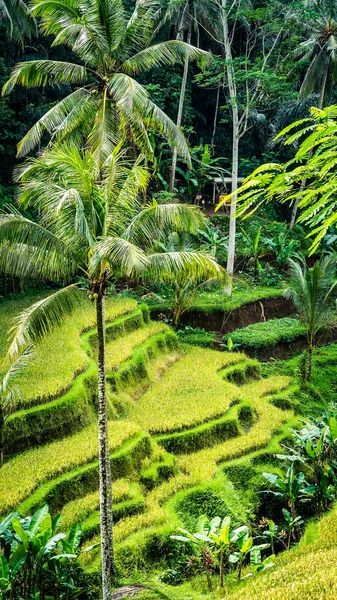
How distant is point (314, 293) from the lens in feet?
44.1

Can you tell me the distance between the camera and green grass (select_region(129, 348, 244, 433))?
10234 mm

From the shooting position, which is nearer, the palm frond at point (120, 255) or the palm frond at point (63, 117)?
the palm frond at point (120, 255)

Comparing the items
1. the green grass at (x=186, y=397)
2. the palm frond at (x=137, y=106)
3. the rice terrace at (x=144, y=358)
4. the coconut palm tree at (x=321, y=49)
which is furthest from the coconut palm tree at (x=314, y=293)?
the coconut palm tree at (x=321, y=49)

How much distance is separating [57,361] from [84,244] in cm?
459

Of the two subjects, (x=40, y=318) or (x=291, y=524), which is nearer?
(x=40, y=318)

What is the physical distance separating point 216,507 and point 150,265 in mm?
4291

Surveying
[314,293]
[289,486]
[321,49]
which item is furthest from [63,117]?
[321,49]

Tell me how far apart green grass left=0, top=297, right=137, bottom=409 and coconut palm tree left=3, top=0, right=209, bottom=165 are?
4.02 meters

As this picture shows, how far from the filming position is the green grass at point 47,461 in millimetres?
7281

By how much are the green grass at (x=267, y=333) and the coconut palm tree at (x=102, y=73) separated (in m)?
5.98

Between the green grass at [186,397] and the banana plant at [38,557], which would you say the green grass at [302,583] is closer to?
the banana plant at [38,557]

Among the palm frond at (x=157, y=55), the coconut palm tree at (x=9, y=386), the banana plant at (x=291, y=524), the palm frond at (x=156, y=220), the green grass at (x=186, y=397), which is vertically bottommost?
the banana plant at (x=291, y=524)

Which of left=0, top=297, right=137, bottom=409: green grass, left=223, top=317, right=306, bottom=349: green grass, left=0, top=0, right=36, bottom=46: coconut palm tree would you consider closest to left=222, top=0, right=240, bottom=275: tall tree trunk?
left=223, top=317, right=306, bottom=349: green grass

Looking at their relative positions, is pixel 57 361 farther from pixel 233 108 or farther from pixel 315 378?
pixel 233 108
